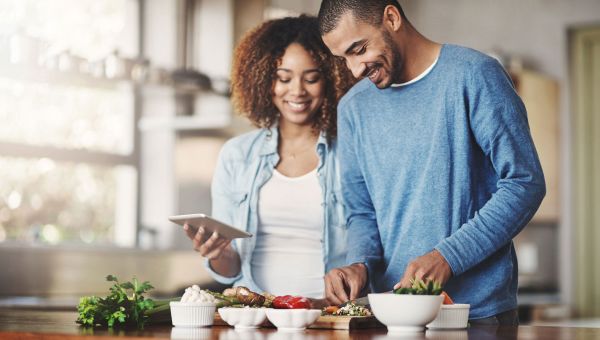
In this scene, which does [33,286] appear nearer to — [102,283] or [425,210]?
[102,283]

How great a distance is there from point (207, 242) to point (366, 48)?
691 mm

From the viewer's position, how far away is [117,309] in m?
2.19

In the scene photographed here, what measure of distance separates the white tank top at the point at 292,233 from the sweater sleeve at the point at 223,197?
12 centimetres

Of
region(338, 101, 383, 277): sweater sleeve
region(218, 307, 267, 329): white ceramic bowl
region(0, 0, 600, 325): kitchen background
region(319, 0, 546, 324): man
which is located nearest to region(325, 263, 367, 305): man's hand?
region(319, 0, 546, 324): man

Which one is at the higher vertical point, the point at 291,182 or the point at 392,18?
the point at 392,18

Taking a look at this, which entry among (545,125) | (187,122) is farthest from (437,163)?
(545,125)

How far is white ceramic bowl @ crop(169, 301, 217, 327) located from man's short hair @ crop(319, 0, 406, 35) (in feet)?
2.67

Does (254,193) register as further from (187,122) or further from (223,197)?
(187,122)

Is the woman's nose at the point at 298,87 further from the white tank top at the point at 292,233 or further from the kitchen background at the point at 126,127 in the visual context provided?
the kitchen background at the point at 126,127

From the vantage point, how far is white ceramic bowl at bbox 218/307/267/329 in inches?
84.4

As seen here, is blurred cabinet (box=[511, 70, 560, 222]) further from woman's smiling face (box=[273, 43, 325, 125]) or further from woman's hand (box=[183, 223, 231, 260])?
woman's hand (box=[183, 223, 231, 260])

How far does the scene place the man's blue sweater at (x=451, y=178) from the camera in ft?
7.86

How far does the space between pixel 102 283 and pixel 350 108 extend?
8.57ft

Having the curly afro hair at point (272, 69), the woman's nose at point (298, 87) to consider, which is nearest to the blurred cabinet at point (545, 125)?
the curly afro hair at point (272, 69)
